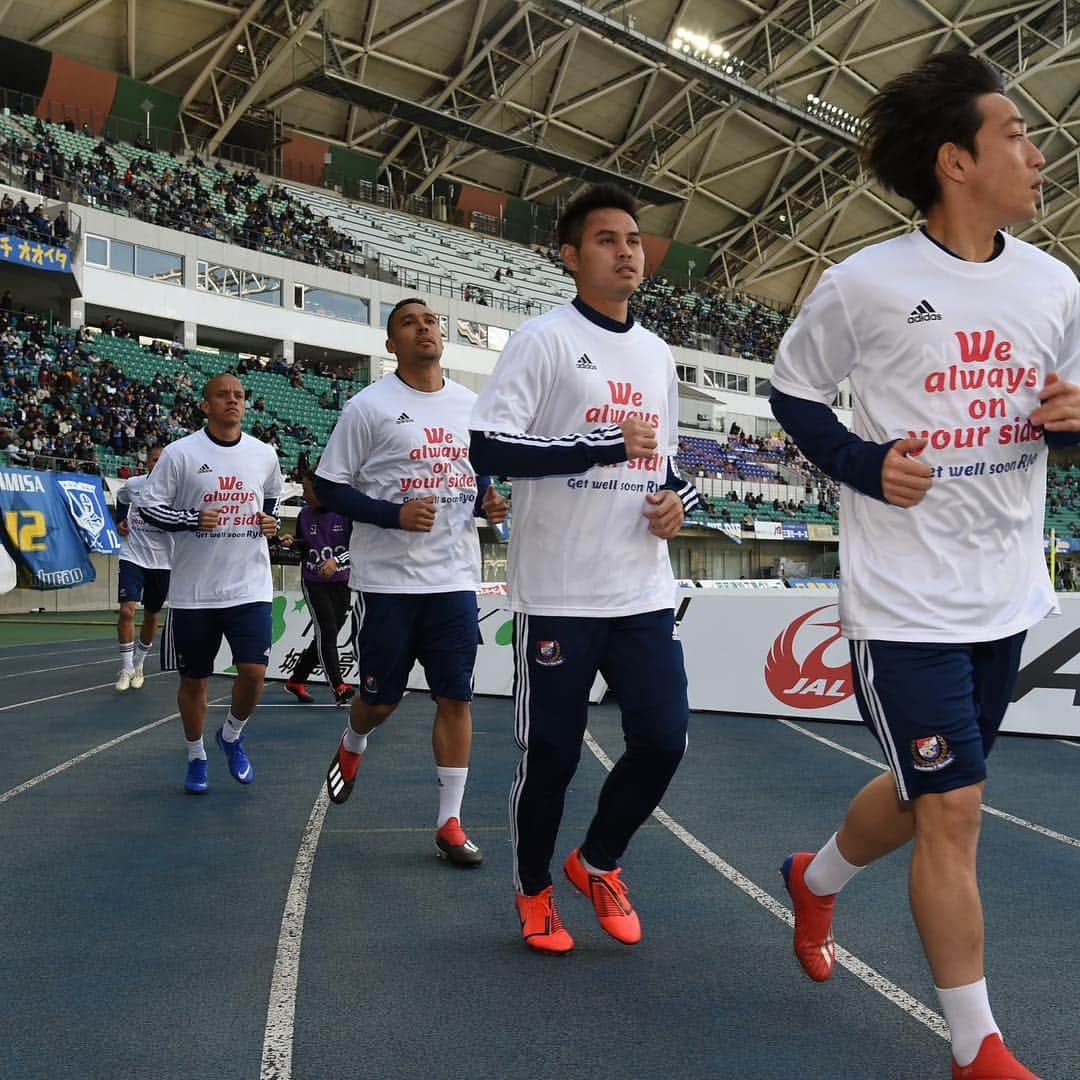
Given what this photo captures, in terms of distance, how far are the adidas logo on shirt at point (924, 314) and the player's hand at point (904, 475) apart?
276mm

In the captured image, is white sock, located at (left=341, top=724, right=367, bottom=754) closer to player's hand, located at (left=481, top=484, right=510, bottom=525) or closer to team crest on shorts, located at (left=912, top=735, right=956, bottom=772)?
player's hand, located at (left=481, top=484, right=510, bottom=525)

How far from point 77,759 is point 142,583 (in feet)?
12.4

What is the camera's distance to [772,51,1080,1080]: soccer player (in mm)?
2350

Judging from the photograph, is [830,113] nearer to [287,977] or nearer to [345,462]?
[345,462]

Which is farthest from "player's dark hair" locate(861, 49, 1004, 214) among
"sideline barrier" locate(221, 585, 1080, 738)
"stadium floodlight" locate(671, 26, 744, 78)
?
"stadium floodlight" locate(671, 26, 744, 78)

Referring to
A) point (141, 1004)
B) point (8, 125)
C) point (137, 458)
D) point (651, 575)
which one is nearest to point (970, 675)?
point (651, 575)

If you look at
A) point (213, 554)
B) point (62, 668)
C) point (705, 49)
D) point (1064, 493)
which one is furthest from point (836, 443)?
point (1064, 493)

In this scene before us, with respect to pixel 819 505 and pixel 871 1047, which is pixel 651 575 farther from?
pixel 819 505

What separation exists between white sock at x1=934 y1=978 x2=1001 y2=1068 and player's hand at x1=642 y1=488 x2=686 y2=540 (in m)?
1.51

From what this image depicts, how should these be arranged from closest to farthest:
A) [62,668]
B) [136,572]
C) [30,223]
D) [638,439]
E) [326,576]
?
[638,439]
[326,576]
[136,572]
[62,668]
[30,223]

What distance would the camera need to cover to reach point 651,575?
343 cm

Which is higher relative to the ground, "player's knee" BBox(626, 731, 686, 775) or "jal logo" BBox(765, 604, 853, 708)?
"player's knee" BBox(626, 731, 686, 775)

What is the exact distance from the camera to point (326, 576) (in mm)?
9523

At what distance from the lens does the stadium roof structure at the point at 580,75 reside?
41.6 m
